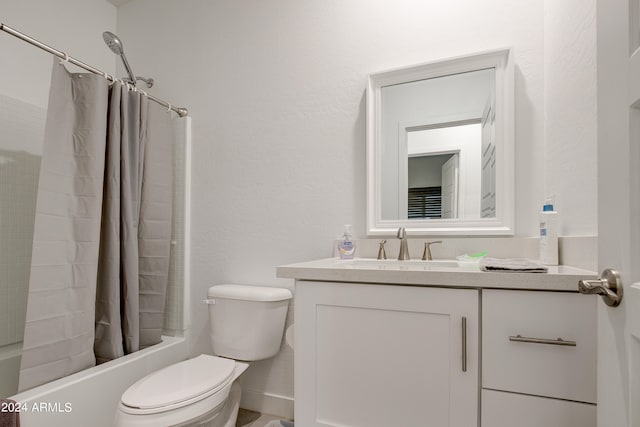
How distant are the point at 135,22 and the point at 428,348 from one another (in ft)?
8.58

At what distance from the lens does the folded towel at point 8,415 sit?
3.58ft

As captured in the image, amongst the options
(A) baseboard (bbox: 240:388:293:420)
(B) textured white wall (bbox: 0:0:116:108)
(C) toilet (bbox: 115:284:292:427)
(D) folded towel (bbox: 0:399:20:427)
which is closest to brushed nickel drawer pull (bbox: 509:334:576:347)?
(C) toilet (bbox: 115:284:292:427)

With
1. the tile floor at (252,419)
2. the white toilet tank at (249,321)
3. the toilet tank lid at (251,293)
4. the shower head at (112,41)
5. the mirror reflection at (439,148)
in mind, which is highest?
the shower head at (112,41)

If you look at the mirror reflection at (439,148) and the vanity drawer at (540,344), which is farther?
the mirror reflection at (439,148)

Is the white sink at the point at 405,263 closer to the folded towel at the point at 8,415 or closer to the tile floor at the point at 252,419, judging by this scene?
the tile floor at the point at 252,419

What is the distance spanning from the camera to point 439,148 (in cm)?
150

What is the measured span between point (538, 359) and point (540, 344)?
38 millimetres

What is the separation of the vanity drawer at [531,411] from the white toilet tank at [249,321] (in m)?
1.01

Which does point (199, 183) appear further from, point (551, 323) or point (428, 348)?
point (551, 323)

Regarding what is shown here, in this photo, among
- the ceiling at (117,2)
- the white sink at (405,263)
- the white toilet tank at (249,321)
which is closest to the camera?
the white sink at (405,263)

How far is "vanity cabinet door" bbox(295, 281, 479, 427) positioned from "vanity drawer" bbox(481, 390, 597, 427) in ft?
0.13

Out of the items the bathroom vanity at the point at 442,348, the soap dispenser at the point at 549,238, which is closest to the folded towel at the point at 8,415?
the bathroom vanity at the point at 442,348

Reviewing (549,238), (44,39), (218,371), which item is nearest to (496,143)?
(549,238)

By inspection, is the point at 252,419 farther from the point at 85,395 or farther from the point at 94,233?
the point at 94,233
